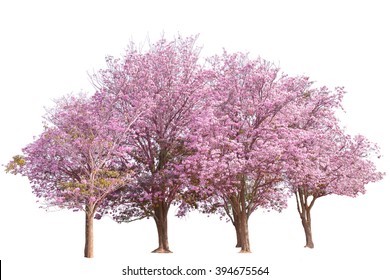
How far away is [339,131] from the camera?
110 ft

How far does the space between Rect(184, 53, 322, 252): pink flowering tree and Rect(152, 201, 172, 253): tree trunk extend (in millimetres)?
2634

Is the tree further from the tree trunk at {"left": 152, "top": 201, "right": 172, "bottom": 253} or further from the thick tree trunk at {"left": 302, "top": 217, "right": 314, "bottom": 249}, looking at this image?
the thick tree trunk at {"left": 302, "top": 217, "right": 314, "bottom": 249}

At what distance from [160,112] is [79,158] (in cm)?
588

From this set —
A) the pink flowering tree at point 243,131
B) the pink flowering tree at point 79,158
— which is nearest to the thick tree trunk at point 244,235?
the pink flowering tree at point 243,131

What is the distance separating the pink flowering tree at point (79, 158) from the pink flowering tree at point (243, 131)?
187 inches

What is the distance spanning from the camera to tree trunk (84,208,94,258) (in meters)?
27.0

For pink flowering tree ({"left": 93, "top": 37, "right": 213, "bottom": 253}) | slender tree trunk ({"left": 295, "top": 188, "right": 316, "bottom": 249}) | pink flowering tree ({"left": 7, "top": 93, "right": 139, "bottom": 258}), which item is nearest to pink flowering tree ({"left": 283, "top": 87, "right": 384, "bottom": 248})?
slender tree trunk ({"left": 295, "top": 188, "right": 316, "bottom": 249})

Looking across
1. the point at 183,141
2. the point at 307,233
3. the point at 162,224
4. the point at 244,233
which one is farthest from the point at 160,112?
the point at 307,233

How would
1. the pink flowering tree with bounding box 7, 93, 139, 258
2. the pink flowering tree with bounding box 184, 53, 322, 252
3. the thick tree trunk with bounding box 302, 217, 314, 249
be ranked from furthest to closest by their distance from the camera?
the thick tree trunk with bounding box 302, 217, 314, 249
the pink flowering tree with bounding box 184, 53, 322, 252
the pink flowering tree with bounding box 7, 93, 139, 258

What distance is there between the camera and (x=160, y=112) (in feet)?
99.5

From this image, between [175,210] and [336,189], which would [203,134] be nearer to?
[175,210]

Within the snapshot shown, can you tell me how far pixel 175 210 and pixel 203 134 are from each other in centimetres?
782

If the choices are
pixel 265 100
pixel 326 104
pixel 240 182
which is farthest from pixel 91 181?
pixel 326 104

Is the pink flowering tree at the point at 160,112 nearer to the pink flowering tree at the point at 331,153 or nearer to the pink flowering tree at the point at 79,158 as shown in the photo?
the pink flowering tree at the point at 79,158
